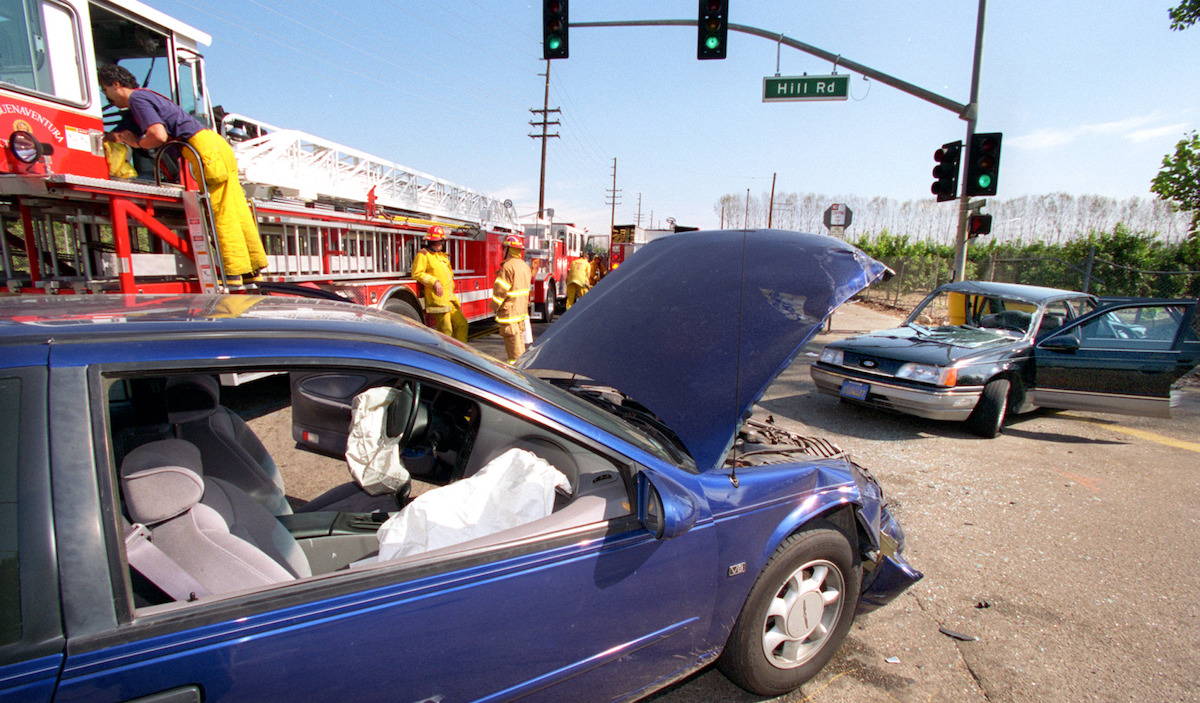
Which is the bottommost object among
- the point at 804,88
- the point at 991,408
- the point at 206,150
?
the point at 991,408

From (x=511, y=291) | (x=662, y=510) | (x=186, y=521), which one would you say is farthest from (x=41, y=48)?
(x=662, y=510)

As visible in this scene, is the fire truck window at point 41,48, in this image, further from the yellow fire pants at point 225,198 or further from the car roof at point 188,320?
the car roof at point 188,320

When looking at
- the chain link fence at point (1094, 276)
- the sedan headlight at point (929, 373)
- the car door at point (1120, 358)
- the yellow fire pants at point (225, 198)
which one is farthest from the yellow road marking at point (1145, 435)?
the yellow fire pants at point (225, 198)

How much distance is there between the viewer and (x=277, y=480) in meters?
2.56

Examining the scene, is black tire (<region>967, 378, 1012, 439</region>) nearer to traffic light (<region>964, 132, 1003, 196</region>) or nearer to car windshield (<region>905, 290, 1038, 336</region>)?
car windshield (<region>905, 290, 1038, 336</region>)

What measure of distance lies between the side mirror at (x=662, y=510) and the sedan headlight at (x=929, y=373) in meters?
4.83

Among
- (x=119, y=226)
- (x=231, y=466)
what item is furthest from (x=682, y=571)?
(x=119, y=226)

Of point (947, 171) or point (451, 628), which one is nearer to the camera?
point (451, 628)

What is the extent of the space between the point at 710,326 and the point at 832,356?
4.49 m

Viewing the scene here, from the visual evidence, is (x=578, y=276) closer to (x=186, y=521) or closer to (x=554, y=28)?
(x=554, y=28)

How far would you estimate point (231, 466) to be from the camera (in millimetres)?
2352

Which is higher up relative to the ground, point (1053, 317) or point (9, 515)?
point (9, 515)

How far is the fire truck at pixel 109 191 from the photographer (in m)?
4.04

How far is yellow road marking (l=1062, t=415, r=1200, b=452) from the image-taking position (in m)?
5.77
